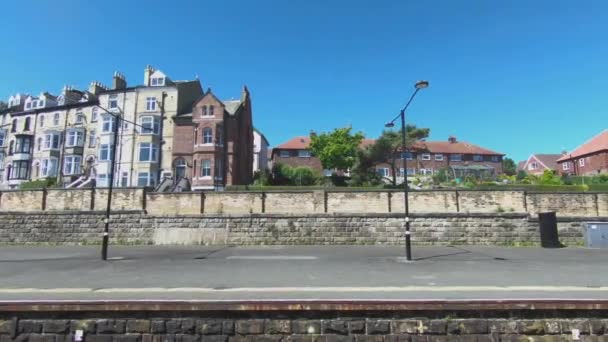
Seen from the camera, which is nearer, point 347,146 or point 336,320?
point 336,320

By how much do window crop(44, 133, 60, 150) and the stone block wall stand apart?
44882mm

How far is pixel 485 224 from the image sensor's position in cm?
1964

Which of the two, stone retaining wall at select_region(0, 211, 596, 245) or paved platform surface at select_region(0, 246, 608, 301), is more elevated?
stone retaining wall at select_region(0, 211, 596, 245)

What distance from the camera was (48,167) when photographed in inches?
1638

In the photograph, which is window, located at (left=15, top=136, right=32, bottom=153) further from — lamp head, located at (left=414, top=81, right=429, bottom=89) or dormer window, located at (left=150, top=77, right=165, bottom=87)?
lamp head, located at (left=414, top=81, right=429, bottom=89)

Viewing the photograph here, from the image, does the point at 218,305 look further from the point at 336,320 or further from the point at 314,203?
the point at 314,203

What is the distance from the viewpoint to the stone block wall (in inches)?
227

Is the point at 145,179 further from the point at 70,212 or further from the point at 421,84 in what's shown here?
the point at 421,84

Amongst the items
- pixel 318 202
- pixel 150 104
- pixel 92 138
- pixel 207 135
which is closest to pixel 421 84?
pixel 318 202

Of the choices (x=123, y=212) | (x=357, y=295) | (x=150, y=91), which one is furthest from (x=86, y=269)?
(x=150, y=91)

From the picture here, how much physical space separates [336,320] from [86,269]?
9.61 metres

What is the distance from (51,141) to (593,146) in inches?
2873

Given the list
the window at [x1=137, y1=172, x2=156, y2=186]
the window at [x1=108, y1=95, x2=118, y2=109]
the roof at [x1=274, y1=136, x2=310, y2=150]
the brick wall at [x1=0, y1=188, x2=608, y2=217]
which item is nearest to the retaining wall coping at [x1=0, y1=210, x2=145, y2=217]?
the brick wall at [x1=0, y1=188, x2=608, y2=217]

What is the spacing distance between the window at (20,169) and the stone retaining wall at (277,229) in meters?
26.7
